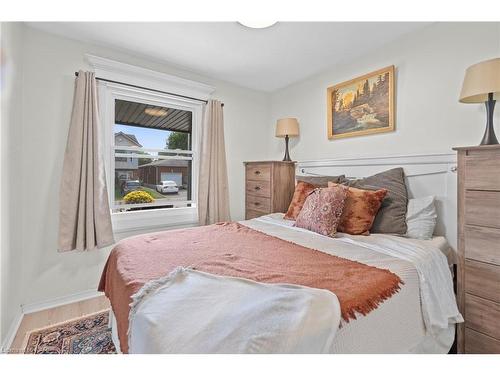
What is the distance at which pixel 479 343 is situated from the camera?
4.45 feet

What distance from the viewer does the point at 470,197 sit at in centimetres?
141

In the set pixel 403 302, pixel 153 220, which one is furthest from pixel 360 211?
pixel 153 220

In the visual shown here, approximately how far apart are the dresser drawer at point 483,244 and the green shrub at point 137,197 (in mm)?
2701

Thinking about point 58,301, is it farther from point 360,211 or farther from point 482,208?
point 482,208

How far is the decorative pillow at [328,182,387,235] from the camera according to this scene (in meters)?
1.82

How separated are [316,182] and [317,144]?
0.64m

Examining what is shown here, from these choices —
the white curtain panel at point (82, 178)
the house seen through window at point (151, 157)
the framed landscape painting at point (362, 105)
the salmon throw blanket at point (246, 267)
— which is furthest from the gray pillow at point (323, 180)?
the white curtain panel at point (82, 178)

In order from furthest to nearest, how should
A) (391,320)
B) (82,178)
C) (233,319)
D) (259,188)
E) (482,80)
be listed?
(259,188), (82,178), (482,80), (391,320), (233,319)

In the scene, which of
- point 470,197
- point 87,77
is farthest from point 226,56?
point 470,197

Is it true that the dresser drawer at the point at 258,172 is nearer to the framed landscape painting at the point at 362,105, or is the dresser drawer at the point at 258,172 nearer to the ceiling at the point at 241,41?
the framed landscape painting at the point at 362,105

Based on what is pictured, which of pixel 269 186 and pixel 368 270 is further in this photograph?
pixel 269 186

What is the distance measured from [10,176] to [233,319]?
2.03m

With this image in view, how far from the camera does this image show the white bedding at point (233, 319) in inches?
28.0

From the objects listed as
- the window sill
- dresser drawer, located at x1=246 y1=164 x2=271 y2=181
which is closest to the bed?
the window sill
